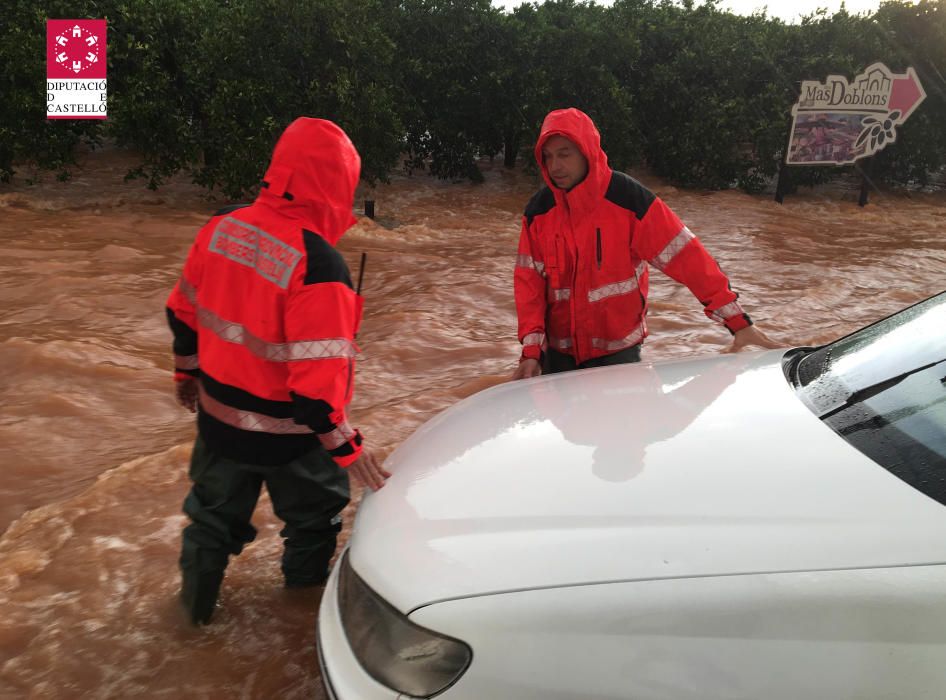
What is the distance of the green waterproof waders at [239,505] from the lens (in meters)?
2.47

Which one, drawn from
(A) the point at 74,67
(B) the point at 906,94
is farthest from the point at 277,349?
(B) the point at 906,94

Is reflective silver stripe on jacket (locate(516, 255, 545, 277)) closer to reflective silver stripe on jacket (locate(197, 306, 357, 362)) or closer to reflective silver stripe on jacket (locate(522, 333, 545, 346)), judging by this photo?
reflective silver stripe on jacket (locate(522, 333, 545, 346))

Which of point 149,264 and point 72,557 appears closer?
point 72,557

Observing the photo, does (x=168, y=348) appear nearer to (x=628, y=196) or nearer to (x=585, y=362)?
(x=585, y=362)

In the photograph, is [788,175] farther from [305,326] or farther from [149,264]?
[305,326]

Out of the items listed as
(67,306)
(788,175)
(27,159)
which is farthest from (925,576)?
(788,175)

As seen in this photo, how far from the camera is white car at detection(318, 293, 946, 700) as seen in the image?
132cm

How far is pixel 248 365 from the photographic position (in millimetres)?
2291

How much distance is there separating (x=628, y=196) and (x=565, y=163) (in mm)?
278

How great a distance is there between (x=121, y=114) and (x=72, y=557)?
7762 millimetres

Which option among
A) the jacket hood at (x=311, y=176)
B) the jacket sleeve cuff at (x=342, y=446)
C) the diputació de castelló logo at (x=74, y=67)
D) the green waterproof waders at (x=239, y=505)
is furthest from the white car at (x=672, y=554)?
the diputació de castelló logo at (x=74, y=67)

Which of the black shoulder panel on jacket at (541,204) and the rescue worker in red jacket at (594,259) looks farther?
the black shoulder panel on jacket at (541,204)

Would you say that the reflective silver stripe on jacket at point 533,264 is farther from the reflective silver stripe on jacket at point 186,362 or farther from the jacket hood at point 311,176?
the reflective silver stripe on jacket at point 186,362

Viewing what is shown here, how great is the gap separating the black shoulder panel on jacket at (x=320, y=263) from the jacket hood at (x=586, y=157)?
1.19 m
